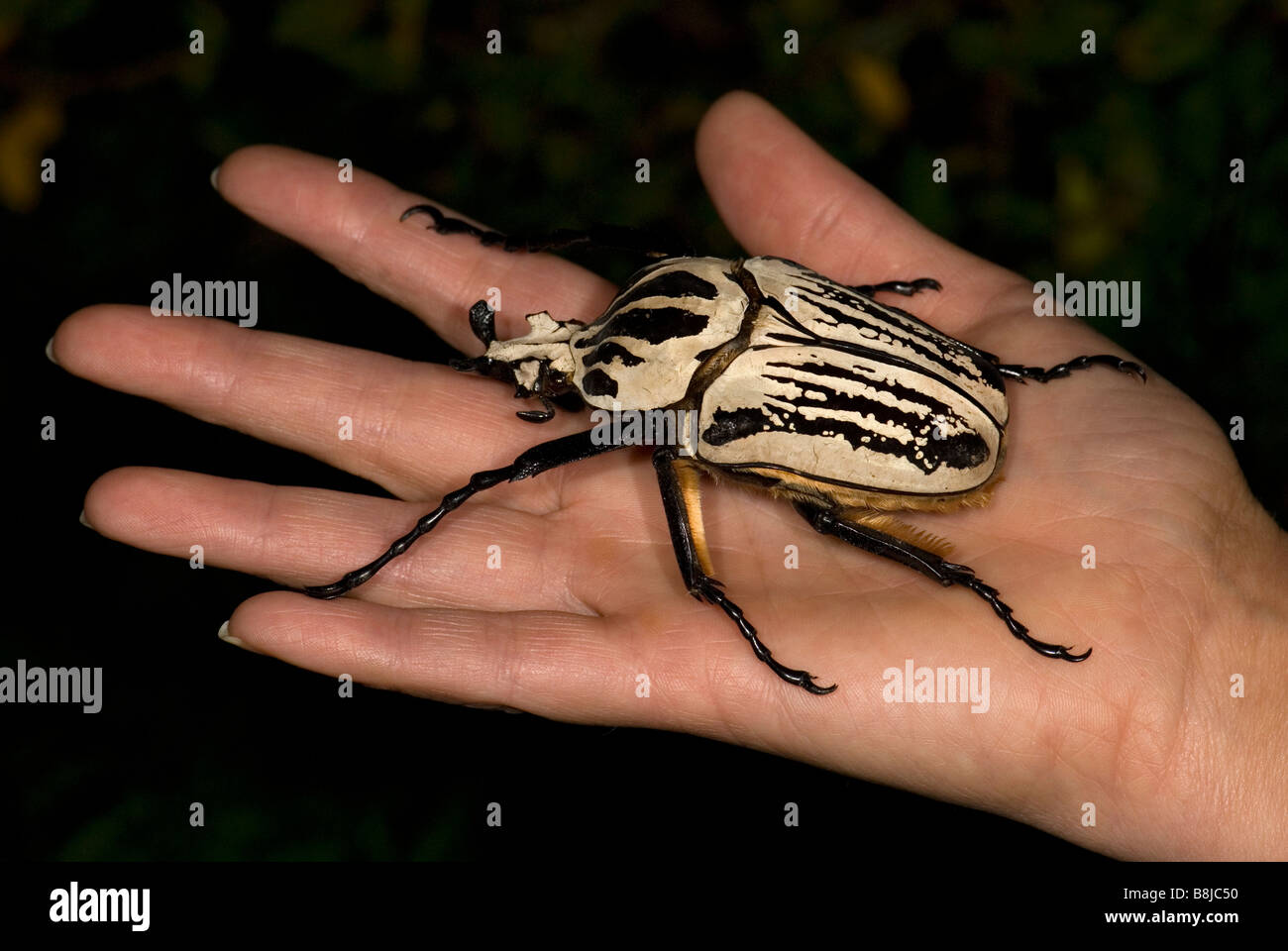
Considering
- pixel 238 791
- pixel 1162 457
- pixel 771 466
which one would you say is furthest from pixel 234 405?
pixel 1162 457

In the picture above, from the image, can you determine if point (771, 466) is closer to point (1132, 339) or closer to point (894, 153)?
point (1132, 339)

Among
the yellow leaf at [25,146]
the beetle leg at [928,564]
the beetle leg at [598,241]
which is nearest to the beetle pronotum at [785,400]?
the beetle leg at [928,564]

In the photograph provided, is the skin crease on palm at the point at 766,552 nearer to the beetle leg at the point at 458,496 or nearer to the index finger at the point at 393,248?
the index finger at the point at 393,248

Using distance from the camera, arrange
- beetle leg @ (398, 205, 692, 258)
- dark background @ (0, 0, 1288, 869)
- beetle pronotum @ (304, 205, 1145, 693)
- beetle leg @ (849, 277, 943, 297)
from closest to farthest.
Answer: beetle pronotum @ (304, 205, 1145, 693), beetle leg @ (398, 205, 692, 258), beetle leg @ (849, 277, 943, 297), dark background @ (0, 0, 1288, 869)

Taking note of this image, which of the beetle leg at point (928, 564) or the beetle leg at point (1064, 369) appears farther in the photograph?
the beetle leg at point (1064, 369)

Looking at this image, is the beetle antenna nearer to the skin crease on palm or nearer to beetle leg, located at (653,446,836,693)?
the skin crease on palm

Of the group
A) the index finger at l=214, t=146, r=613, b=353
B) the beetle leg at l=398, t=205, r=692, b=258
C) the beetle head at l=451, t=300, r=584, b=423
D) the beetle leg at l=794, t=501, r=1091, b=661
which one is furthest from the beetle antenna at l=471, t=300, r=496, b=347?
the beetle leg at l=794, t=501, r=1091, b=661

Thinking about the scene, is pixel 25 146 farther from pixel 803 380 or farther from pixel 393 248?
pixel 803 380
